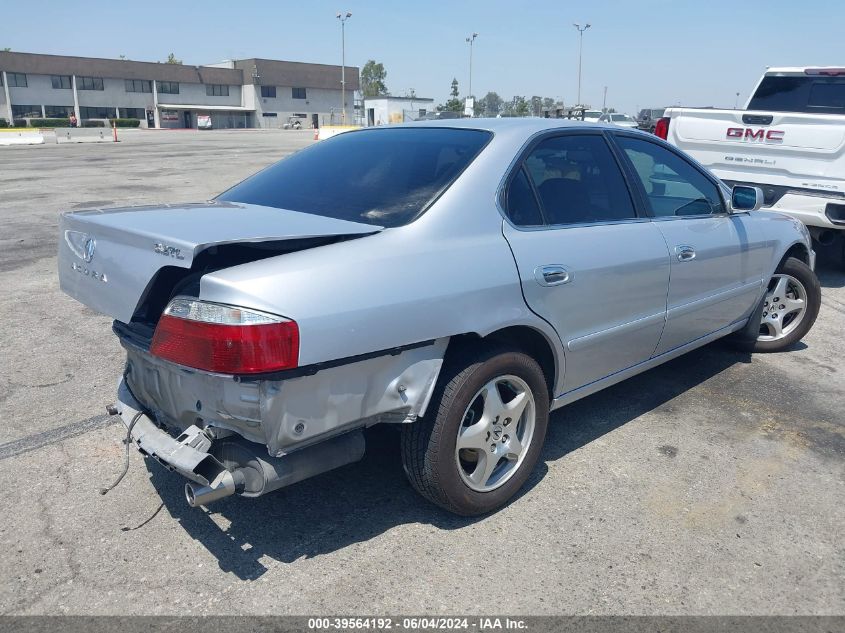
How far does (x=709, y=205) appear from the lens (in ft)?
14.3

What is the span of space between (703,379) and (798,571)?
215 centimetres

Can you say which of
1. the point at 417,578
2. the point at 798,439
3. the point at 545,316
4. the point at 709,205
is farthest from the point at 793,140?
the point at 417,578

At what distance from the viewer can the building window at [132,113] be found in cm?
7669

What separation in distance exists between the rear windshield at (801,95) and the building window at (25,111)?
7619 cm

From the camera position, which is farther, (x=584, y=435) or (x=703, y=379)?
(x=703, y=379)

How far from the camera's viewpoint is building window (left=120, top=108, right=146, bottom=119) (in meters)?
76.7

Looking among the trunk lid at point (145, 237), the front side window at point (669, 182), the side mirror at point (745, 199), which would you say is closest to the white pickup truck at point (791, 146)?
the side mirror at point (745, 199)

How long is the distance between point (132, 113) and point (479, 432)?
277ft

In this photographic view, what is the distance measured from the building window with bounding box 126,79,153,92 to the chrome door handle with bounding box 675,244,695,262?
82.7 meters

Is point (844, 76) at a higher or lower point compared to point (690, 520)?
higher

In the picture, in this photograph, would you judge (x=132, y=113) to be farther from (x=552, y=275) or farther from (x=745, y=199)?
(x=552, y=275)

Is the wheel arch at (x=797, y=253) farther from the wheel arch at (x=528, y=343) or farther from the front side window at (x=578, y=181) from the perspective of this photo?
the wheel arch at (x=528, y=343)

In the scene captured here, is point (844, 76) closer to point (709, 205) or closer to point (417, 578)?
point (709, 205)

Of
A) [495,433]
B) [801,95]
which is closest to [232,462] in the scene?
[495,433]
